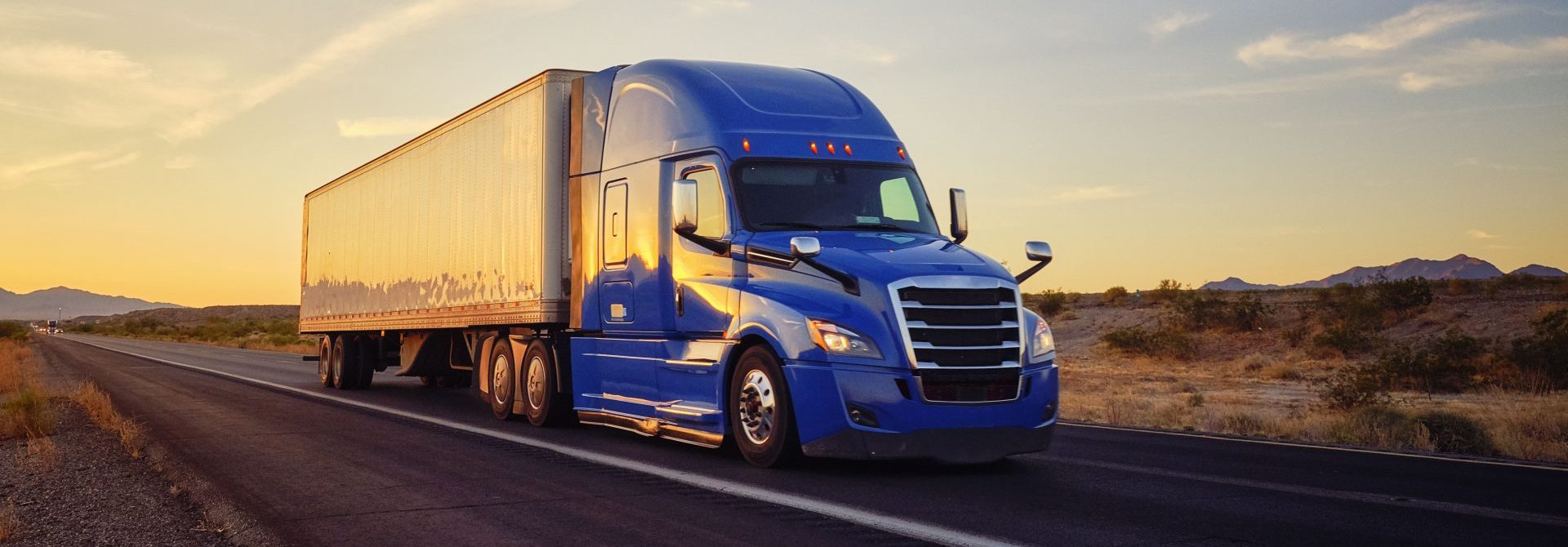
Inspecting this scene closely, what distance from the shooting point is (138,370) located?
33.2 meters

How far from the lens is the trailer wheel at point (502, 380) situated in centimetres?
1492

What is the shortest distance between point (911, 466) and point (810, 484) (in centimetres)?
150

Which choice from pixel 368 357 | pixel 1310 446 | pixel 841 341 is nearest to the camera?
pixel 841 341

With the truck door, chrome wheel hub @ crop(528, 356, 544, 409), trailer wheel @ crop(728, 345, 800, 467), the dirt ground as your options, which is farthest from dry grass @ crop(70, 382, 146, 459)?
the dirt ground

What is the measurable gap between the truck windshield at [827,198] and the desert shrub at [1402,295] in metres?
37.8

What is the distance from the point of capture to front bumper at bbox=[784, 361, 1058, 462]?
9.04 m

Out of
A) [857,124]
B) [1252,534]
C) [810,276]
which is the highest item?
[857,124]

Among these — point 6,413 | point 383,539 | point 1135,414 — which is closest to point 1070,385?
point 1135,414

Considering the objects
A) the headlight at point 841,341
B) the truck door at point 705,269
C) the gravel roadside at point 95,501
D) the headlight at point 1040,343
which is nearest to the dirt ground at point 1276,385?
the headlight at point 1040,343

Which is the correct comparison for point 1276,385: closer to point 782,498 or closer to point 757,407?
point 757,407

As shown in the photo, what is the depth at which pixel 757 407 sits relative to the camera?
992 centimetres

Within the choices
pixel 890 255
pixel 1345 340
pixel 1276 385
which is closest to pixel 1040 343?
pixel 890 255

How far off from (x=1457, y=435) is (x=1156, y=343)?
93.9ft

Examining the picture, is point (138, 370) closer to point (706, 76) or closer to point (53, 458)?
point (53, 458)
